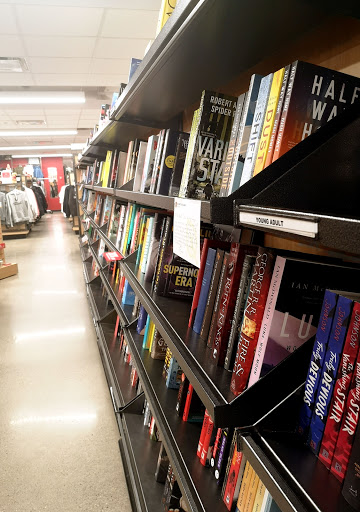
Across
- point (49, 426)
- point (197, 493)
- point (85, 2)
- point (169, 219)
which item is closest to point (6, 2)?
point (85, 2)

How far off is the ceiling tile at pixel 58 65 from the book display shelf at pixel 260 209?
4.63 metres

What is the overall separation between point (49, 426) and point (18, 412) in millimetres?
280

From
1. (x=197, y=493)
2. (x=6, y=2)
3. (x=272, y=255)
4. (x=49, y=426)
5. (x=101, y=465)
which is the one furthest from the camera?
(x=6, y=2)

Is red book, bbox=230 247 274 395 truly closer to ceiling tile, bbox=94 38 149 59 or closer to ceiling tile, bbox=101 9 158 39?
ceiling tile, bbox=101 9 158 39

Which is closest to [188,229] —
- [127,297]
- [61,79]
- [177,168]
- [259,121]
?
[259,121]

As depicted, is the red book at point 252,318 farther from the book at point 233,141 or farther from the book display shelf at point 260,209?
the book at point 233,141

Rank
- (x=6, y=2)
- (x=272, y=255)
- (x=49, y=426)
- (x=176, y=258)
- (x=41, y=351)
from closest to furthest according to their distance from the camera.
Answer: (x=272, y=255) → (x=176, y=258) → (x=49, y=426) → (x=41, y=351) → (x=6, y=2)

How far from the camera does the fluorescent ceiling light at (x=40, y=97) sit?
7.14 metres

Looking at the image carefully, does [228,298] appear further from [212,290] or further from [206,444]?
[206,444]

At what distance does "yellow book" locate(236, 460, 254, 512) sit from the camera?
81 centimetres

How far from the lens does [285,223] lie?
511 millimetres

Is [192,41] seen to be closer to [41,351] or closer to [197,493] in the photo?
[197,493]

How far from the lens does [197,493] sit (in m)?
0.91

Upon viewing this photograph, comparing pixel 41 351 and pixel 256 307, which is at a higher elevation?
pixel 256 307
